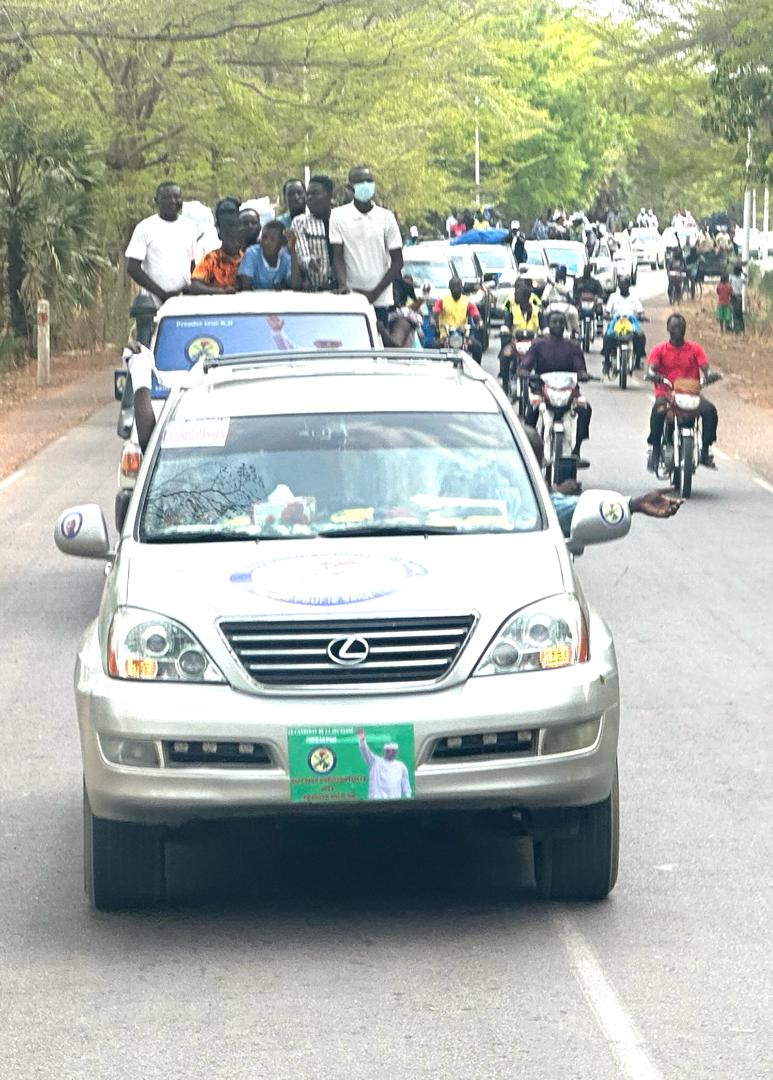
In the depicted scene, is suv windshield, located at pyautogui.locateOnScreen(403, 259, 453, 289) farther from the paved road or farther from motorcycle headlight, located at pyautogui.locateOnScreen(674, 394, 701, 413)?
the paved road

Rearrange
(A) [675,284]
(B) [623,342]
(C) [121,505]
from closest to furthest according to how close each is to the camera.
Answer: (C) [121,505]
(B) [623,342]
(A) [675,284]

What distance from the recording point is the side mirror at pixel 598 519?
7.73 metres

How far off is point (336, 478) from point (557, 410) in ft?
39.3

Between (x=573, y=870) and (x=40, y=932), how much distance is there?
65.7 inches

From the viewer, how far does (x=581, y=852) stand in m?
7.05

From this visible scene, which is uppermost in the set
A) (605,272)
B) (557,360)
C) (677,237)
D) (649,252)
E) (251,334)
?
(251,334)

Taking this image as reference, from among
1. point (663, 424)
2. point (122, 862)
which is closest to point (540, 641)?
point (122, 862)

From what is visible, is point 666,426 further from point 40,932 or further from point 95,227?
point 95,227

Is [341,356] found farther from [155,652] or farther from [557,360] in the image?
[557,360]

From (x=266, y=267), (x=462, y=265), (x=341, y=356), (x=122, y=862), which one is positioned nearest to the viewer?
(x=122, y=862)

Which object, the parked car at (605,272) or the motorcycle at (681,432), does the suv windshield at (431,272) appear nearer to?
the parked car at (605,272)

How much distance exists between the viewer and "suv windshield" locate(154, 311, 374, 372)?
14.0m

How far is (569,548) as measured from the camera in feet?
26.1

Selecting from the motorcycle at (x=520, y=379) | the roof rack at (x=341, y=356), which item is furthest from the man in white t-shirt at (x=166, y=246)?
the roof rack at (x=341, y=356)
